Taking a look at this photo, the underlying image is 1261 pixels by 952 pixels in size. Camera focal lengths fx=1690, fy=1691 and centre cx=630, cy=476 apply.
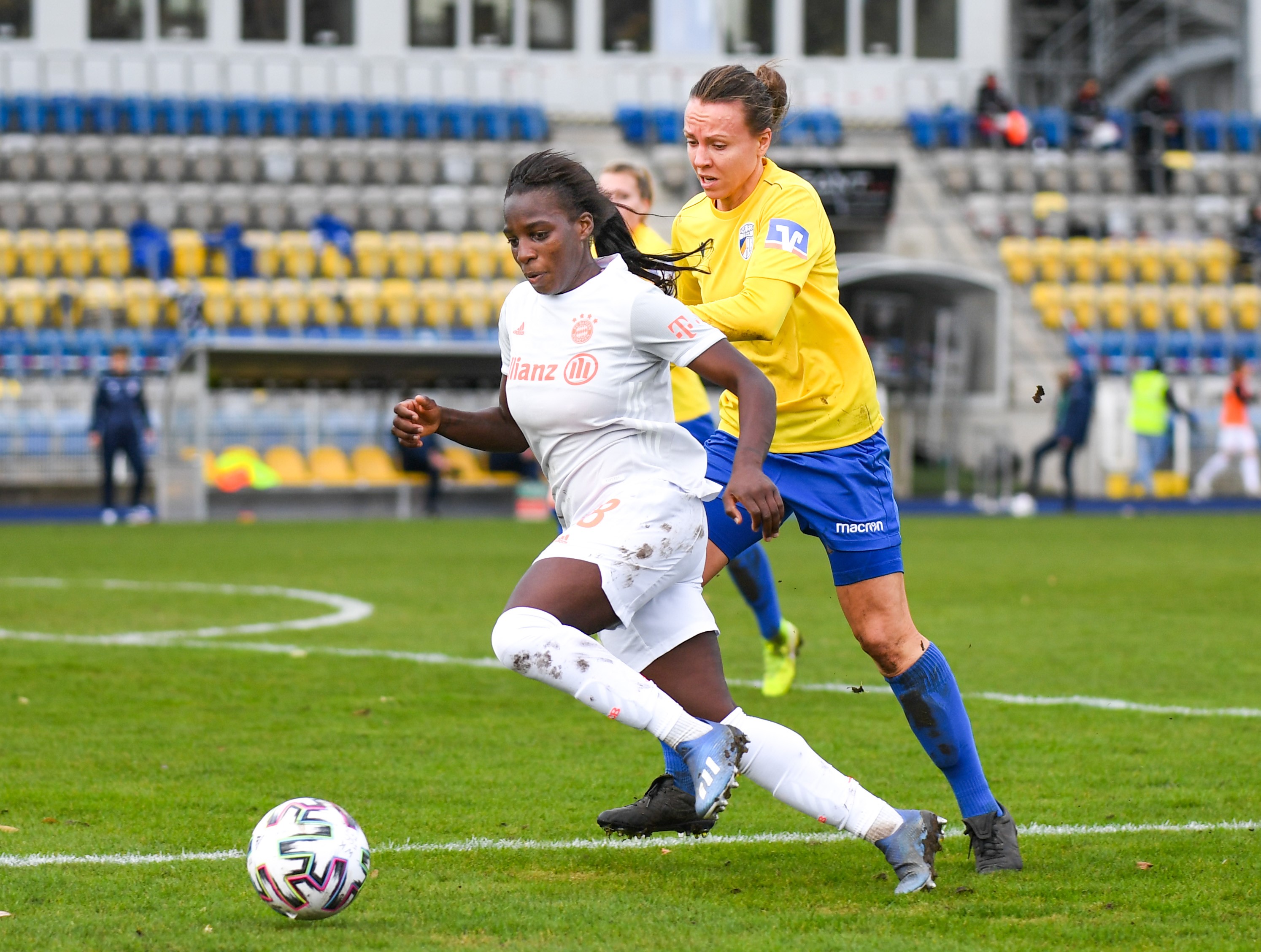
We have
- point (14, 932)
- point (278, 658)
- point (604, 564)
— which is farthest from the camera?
point (278, 658)

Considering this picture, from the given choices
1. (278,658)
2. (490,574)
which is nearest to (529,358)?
(278,658)

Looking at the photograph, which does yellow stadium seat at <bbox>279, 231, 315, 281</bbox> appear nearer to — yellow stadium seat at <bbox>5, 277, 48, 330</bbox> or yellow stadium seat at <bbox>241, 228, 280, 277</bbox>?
yellow stadium seat at <bbox>241, 228, 280, 277</bbox>

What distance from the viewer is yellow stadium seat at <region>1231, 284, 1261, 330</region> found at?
28.2m

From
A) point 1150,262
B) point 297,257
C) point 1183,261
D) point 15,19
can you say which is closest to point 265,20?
point 15,19

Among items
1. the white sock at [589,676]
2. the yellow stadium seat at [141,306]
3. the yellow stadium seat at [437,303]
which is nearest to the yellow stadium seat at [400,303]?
the yellow stadium seat at [437,303]

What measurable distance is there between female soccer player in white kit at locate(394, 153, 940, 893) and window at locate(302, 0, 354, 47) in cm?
2832

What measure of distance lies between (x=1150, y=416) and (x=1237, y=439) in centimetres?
142

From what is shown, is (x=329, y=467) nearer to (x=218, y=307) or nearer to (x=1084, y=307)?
(x=218, y=307)

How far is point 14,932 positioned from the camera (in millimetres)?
3559

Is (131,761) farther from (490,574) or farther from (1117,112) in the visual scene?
(1117,112)

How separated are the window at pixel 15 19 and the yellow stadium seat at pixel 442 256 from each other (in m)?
9.28

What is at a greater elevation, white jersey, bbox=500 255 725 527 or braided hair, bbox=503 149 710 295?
braided hair, bbox=503 149 710 295

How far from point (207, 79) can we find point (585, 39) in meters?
6.96

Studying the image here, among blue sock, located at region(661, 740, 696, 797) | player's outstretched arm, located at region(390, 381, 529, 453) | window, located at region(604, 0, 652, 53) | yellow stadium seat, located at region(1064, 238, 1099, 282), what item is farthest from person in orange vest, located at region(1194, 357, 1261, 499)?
player's outstretched arm, located at region(390, 381, 529, 453)
